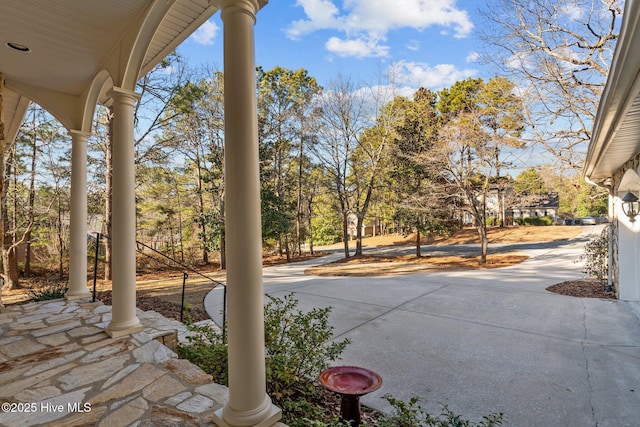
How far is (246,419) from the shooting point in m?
1.71

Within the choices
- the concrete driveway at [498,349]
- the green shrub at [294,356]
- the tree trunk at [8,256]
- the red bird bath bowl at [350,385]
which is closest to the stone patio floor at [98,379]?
the green shrub at [294,356]

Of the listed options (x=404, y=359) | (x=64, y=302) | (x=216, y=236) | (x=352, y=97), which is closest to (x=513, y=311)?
(x=404, y=359)

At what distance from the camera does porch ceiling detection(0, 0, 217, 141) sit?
8.57 feet

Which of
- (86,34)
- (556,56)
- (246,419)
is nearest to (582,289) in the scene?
(556,56)

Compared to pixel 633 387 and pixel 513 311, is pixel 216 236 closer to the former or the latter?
pixel 513 311

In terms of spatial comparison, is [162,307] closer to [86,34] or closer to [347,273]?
[86,34]

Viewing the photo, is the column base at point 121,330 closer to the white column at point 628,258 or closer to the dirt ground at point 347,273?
the dirt ground at point 347,273

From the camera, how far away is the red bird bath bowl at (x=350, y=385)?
2.03 m

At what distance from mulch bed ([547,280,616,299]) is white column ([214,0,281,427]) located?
704 cm

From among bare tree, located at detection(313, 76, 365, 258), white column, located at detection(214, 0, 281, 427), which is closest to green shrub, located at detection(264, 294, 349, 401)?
A: white column, located at detection(214, 0, 281, 427)

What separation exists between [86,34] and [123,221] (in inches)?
72.1

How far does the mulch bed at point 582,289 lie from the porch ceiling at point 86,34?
789 centimetres

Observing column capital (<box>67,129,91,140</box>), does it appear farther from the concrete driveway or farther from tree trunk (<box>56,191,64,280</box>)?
tree trunk (<box>56,191,64,280</box>)

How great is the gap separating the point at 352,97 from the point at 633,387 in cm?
1365
